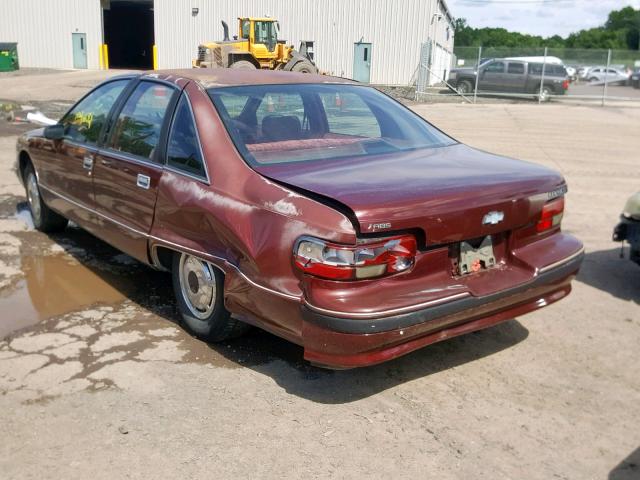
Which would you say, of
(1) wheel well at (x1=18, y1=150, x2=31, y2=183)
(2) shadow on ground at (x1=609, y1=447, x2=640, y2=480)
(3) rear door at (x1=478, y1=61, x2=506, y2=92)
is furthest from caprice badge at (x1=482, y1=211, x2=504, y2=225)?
(3) rear door at (x1=478, y1=61, x2=506, y2=92)

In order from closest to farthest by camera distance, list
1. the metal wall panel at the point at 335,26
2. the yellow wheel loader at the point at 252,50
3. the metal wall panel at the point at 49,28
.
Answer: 1. the yellow wheel loader at the point at 252,50
2. the metal wall panel at the point at 335,26
3. the metal wall panel at the point at 49,28

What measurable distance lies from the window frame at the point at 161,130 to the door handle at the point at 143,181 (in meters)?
0.09

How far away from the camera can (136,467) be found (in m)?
2.88

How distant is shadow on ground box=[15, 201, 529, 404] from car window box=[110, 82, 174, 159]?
1098 mm

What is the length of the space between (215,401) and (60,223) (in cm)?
356

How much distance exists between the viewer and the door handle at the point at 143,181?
4.20 m

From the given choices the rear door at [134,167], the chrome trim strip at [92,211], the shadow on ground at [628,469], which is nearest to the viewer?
the shadow on ground at [628,469]

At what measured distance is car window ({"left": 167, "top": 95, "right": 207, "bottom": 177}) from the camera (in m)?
3.87

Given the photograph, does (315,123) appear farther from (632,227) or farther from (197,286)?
(632,227)

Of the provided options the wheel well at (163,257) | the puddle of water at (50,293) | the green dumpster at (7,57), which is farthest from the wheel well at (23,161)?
the green dumpster at (7,57)

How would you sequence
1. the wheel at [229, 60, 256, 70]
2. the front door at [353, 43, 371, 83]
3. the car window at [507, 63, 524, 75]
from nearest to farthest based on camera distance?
the wheel at [229, 60, 256, 70] < the car window at [507, 63, 524, 75] < the front door at [353, 43, 371, 83]

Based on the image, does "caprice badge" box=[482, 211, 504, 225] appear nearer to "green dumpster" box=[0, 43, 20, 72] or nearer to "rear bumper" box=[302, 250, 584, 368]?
"rear bumper" box=[302, 250, 584, 368]

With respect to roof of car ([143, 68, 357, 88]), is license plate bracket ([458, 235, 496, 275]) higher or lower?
lower

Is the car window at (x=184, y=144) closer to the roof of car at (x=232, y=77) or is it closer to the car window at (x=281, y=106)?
the roof of car at (x=232, y=77)
